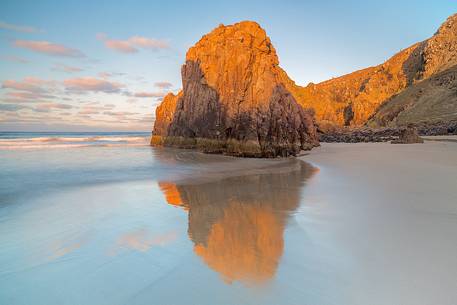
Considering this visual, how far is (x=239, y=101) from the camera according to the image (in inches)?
674

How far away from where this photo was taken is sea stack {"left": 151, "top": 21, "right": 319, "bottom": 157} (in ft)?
51.1

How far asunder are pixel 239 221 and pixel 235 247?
101 centimetres

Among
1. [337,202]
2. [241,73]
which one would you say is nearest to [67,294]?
[337,202]

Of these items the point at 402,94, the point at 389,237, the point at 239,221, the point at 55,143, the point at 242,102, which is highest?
the point at 402,94

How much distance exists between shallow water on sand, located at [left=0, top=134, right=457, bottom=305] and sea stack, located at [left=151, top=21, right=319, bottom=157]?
939 cm

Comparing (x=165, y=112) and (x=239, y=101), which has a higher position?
(x=165, y=112)

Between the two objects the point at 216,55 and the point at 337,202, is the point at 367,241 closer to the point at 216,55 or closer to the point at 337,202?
the point at 337,202

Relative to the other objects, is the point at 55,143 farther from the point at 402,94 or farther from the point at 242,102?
the point at 402,94

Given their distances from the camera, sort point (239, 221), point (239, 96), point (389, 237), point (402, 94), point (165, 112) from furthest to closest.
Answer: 1. point (402, 94)
2. point (165, 112)
3. point (239, 96)
4. point (239, 221)
5. point (389, 237)

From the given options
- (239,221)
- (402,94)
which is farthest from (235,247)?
(402,94)

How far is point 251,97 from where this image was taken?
1648 centimetres

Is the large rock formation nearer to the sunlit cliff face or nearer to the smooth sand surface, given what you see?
the sunlit cliff face

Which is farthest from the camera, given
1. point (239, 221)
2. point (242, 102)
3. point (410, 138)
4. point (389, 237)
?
point (410, 138)

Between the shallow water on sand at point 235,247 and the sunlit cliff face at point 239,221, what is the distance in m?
0.02
